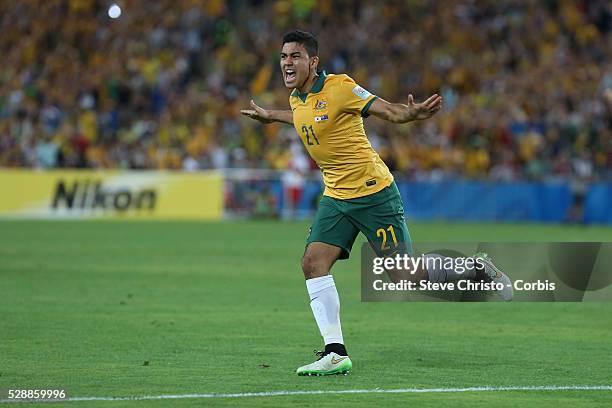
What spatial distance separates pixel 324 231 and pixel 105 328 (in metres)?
3.27

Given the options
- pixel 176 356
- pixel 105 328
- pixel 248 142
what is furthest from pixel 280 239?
pixel 176 356

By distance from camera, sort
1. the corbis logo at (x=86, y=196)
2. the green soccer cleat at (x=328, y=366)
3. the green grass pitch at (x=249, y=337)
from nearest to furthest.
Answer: the green grass pitch at (x=249, y=337) → the green soccer cleat at (x=328, y=366) → the corbis logo at (x=86, y=196)

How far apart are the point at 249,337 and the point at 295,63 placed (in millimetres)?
3030

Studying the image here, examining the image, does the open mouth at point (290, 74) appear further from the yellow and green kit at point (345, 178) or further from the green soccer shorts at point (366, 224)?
the green soccer shorts at point (366, 224)

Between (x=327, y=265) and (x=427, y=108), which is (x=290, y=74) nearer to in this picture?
(x=427, y=108)

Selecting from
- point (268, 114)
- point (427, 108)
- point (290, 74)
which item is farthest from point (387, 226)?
point (268, 114)

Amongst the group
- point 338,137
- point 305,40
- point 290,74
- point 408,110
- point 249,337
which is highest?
point 305,40

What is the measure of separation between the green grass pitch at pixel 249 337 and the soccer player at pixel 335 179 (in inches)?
27.1

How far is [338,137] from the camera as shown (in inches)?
376

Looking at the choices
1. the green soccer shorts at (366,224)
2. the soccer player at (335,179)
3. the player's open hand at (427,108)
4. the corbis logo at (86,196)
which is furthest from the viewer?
the corbis logo at (86,196)

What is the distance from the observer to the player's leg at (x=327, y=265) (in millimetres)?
9375

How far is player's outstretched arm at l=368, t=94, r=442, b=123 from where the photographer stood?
8711 millimetres

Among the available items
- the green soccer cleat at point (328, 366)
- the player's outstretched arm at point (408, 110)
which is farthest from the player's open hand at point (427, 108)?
the green soccer cleat at point (328, 366)

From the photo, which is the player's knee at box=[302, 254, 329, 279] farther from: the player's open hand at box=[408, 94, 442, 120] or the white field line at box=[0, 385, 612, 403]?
the player's open hand at box=[408, 94, 442, 120]
